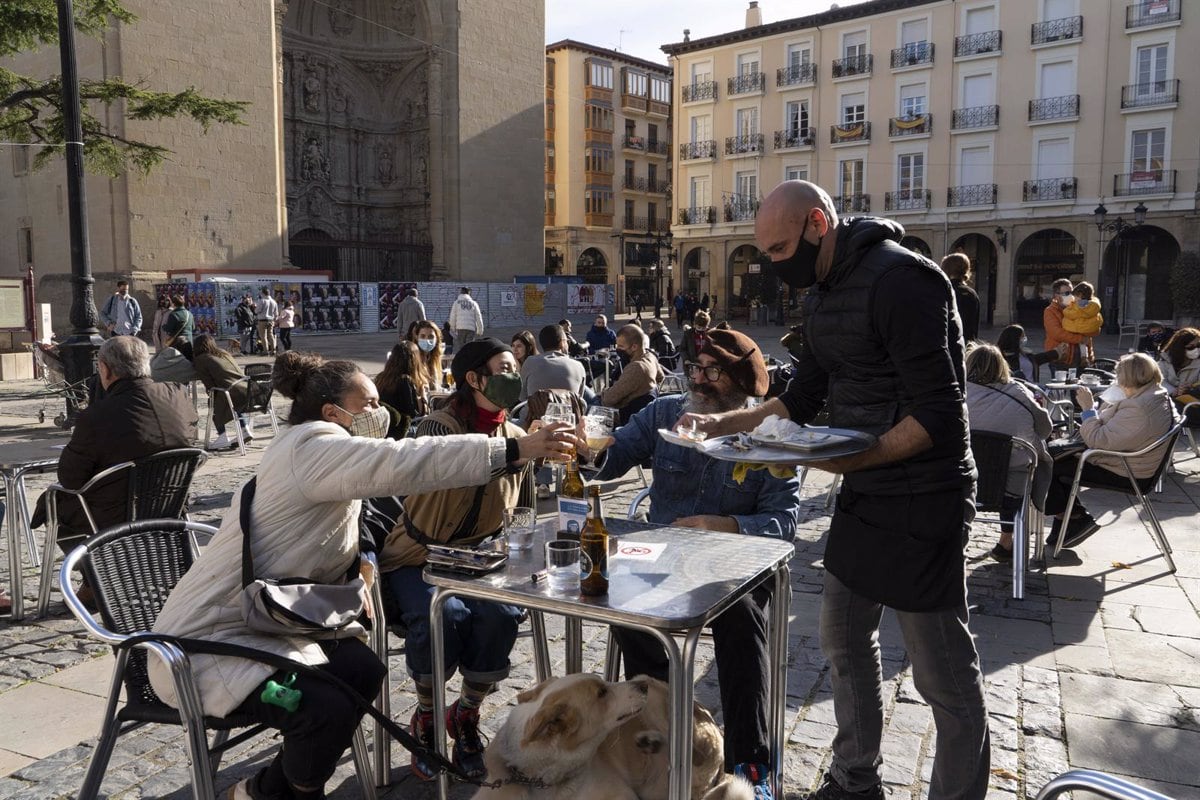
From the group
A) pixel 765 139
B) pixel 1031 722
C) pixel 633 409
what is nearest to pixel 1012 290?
pixel 765 139

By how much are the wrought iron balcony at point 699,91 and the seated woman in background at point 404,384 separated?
38.7 m

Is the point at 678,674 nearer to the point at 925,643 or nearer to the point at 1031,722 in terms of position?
the point at 925,643

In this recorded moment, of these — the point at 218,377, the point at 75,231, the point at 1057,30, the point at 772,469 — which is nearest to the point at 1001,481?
the point at 772,469

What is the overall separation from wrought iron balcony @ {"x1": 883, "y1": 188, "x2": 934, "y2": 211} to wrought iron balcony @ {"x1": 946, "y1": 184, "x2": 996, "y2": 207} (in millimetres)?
744

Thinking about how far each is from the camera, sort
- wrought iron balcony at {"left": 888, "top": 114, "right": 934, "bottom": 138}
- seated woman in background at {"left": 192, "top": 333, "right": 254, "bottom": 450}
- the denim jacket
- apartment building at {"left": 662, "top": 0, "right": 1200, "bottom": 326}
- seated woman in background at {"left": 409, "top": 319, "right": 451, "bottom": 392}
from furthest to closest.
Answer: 1. wrought iron balcony at {"left": 888, "top": 114, "right": 934, "bottom": 138}
2. apartment building at {"left": 662, "top": 0, "right": 1200, "bottom": 326}
3. seated woman in background at {"left": 192, "top": 333, "right": 254, "bottom": 450}
4. seated woman in background at {"left": 409, "top": 319, "right": 451, "bottom": 392}
5. the denim jacket

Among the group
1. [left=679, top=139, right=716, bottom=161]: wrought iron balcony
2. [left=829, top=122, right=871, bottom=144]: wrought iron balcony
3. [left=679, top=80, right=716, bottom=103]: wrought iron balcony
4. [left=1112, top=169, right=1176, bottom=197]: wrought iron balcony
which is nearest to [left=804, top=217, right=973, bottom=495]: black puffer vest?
[left=1112, top=169, right=1176, bottom=197]: wrought iron balcony

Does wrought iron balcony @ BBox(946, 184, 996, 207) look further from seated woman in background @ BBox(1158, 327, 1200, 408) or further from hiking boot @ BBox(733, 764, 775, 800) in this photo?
hiking boot @ BBox(733, 764, 775, 800)

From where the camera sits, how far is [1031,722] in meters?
3.54

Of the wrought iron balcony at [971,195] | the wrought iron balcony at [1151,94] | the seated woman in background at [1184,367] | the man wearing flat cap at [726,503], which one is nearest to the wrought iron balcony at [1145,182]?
the wrought iron balcony at [1151,94]

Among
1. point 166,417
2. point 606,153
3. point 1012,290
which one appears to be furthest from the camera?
point 606,153

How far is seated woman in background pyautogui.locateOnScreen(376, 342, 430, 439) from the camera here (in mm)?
6598

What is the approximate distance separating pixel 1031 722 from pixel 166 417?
3995mm

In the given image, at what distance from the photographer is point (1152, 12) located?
1292 inches

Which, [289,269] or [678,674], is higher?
[289,269]
